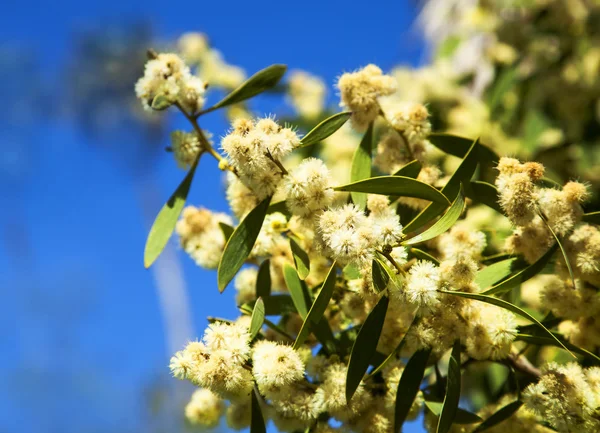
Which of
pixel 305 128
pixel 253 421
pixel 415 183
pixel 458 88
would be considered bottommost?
pixel 253 421

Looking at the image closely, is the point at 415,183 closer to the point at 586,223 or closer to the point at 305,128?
the point at 586,223

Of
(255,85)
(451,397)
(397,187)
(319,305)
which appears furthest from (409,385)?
(255,85)

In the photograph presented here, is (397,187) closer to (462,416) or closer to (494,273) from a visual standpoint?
(494,273)

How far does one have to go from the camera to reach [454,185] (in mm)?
1104

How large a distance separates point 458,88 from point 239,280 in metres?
1.93

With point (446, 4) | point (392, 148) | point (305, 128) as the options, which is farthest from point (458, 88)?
point (392, 148)

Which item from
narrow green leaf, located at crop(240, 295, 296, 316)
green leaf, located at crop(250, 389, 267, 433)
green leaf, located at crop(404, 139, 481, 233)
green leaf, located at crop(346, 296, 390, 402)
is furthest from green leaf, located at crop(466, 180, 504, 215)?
green leaf, located at crop(250, 389, 267, 433)

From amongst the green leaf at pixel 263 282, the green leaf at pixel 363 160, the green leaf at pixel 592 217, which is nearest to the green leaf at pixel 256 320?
the green leaf at pixel 263 282

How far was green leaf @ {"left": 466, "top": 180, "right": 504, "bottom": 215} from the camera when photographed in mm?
1144

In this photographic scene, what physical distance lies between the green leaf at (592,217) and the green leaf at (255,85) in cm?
60

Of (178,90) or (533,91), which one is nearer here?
(178,90)

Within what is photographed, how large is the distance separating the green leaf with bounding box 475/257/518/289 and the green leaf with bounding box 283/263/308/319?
290 millimetres

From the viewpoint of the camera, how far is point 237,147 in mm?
1032

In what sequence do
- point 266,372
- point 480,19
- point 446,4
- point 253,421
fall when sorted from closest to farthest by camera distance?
1. point 266,372
2. point 253,421
3. point 480,19
4. point 446,4
